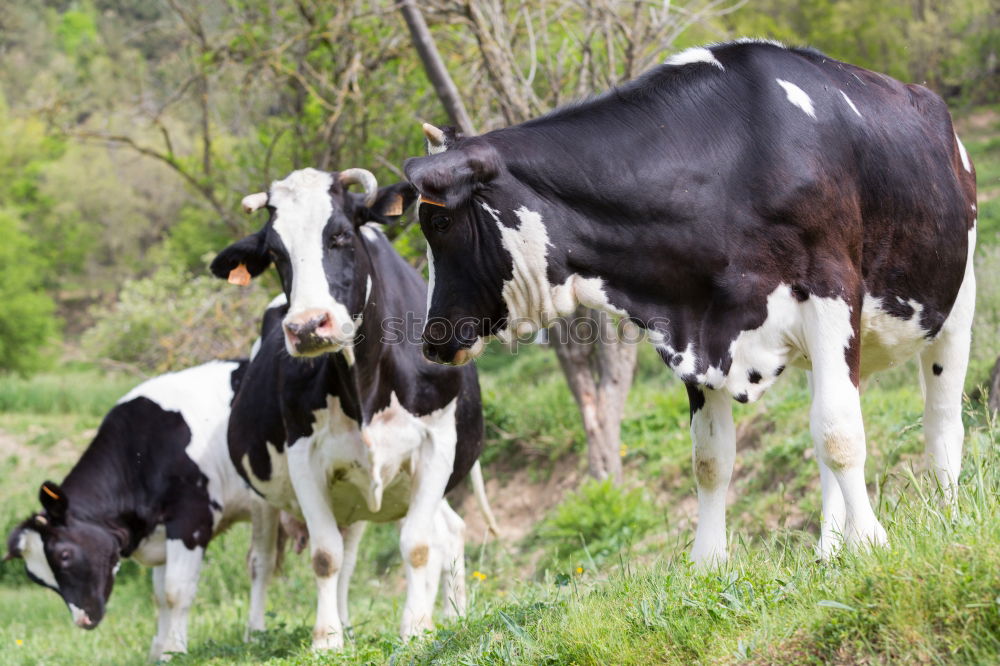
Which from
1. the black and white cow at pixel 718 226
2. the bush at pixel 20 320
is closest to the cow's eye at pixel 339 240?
the black and white cow at pixel 718 226

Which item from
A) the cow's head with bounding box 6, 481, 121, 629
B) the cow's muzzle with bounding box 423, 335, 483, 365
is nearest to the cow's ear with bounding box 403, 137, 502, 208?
the cow's muzzle with bounding box 423, 335, 483, 365

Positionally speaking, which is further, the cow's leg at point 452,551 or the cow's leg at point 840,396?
the cow's leg at point 452,551

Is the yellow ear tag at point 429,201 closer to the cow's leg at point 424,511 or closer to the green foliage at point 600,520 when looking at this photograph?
the cow's leg at point 424,511

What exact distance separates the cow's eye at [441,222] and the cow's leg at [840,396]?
136 cm

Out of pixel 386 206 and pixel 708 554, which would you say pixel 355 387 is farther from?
pixel 708 554

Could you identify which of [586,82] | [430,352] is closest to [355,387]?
[430,352]

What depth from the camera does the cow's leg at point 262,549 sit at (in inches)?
335

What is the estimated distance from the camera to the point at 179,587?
860 cm

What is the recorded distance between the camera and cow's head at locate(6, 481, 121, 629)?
28.9ft

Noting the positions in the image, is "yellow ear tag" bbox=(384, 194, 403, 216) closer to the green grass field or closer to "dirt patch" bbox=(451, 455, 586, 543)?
the green grass field

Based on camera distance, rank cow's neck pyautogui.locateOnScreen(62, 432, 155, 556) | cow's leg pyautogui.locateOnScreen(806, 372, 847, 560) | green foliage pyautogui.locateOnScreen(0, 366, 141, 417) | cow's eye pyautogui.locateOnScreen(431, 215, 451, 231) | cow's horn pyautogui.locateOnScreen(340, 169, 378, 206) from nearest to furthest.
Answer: cow's leg pyautogui.locateOnScreen(806, 372, 847, 560), cow's eye pyautogui.locateOnScreen(431, 215, 451, 231), cow's horn pyautogui.locateOnScreen(340, 169, 378, 206), cow's neck pyautogui.locateOnScreen(62, 432, 155, 556), green foliage pyautogui.locateOnScreen(0, 366, 141, 417)

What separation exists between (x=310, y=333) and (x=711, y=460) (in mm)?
2205

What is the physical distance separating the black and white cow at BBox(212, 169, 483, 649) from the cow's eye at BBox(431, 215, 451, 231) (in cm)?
167

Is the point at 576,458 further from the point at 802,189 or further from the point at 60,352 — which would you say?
the point at 60,352
